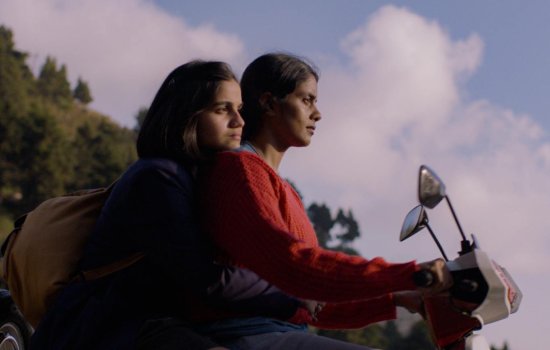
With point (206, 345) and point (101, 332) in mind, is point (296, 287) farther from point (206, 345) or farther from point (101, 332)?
point (101, 332)

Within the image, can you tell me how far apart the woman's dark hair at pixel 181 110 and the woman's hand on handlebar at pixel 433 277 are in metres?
0.82

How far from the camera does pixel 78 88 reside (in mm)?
109000

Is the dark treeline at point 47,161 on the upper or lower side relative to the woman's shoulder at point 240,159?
upper

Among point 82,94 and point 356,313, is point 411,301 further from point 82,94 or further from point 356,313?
point 82,94

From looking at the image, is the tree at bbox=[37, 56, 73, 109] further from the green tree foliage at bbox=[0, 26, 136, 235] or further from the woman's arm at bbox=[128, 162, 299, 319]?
the woman's arm at bbox=[128, 162, 299, 319]

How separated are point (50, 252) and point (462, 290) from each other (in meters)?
1.16

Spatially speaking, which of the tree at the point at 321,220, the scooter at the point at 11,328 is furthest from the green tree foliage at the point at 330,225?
the scooter at the point at 11,328

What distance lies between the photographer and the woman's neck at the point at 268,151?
3.07 m

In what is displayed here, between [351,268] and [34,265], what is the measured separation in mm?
936

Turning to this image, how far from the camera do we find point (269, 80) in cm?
313

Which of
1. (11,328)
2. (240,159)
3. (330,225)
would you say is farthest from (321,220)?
(240,159)

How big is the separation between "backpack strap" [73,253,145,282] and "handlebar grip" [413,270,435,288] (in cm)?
78

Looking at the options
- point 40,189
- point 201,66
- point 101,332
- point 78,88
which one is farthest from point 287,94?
point 78,88

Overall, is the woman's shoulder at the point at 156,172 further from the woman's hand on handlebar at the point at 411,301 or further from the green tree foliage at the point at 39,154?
the green tree foliage at the point at 39,154
